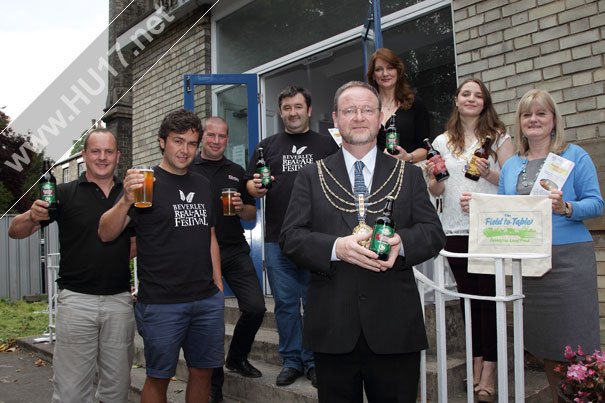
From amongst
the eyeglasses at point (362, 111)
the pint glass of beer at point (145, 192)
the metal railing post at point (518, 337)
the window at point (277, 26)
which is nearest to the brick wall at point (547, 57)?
the window at point (277, 26)

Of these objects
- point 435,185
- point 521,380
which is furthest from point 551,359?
point 435,185

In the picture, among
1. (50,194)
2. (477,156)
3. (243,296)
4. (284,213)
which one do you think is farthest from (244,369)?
(477,156)

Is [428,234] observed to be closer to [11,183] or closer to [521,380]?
[521,380]

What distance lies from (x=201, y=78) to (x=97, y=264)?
3.53 m

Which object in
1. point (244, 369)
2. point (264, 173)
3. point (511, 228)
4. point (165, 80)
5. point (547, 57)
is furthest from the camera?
point (165, 80)

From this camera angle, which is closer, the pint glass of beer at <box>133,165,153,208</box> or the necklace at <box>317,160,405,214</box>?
the necklace at <box>317,160,405,214</box>

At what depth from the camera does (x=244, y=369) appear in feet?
13.1

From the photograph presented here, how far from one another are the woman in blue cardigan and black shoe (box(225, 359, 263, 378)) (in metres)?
1.97

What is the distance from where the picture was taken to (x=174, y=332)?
9.66 ft

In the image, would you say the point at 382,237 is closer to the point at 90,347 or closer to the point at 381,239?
the point at 381,239

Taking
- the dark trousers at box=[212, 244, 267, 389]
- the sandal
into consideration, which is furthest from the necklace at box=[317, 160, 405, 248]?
the dark trousers at box=[212, 244, 267, 389]

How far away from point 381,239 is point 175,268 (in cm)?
149

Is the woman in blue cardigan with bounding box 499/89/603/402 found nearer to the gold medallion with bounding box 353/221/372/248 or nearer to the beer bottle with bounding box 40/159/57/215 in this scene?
the gold medallion with bounding box 353/221/372/248

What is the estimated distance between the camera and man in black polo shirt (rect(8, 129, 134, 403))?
308cm
